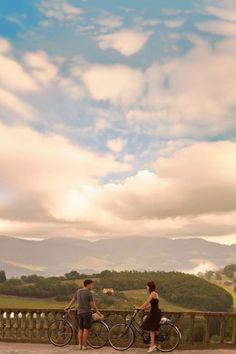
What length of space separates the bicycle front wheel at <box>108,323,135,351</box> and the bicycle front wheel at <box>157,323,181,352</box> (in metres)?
0.92

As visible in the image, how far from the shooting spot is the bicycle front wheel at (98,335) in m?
15.1

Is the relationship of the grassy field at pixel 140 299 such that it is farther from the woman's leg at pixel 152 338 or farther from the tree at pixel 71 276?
the woman's leg at pixel 152 338

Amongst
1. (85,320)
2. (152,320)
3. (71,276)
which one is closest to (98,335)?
(85,320)

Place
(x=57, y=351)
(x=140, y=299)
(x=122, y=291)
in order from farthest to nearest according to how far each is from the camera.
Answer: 1. (x=122, y=291)
2. (x=140, y=299)
3. (x=57, y=351)

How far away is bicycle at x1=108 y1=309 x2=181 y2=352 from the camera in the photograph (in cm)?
1458

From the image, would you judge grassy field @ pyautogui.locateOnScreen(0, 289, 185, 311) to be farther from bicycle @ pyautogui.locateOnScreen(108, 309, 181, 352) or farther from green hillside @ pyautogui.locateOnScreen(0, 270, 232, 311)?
bicycle @ pyautogui.locateOnScreen(108, 309, 181, 352)

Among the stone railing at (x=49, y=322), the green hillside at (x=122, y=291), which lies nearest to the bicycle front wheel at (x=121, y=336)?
the stone railing at (x=49, y=322)

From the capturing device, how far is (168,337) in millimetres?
14633

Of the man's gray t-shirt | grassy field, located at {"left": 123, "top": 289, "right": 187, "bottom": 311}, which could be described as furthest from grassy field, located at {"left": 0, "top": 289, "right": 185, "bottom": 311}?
the man's gray t-shirt

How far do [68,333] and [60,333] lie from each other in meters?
0.31

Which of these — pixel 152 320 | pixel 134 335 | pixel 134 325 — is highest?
pixel 152 320

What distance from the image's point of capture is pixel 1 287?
13650cm

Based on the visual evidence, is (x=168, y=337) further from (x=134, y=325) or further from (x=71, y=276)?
(x=71, y=276)

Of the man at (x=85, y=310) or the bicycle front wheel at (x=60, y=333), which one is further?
the bicycle front wheel at (x=60, y=333)
